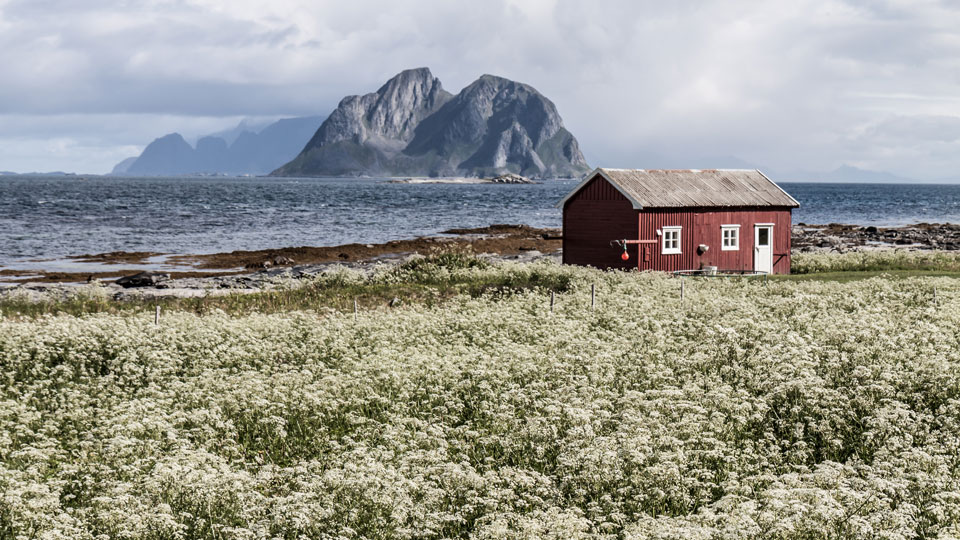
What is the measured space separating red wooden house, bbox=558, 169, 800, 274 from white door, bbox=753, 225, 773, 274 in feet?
0.16

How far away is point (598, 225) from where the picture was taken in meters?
40.2

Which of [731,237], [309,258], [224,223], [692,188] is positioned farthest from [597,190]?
[224,223]

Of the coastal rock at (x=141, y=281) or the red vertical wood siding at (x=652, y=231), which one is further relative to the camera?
the coastal rock at (x=141, y=281)

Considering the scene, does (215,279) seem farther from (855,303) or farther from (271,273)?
(855,303)

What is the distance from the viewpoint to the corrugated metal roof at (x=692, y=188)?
3894 centimetres

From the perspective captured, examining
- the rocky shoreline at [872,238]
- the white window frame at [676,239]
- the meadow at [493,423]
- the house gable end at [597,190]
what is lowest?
the meadow at [493,423]

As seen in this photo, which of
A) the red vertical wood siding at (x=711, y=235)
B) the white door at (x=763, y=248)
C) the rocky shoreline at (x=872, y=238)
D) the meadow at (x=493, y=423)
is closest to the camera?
the meadow at (x=493, y=423)

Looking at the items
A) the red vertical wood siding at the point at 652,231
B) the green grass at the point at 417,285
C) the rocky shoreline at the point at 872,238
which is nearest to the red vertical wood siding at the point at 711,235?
the red vertical wood siding at the point at 652,231

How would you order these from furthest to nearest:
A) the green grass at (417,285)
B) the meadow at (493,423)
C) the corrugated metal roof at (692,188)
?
the corrugated metal roof at (692,188)
the green grass at (417,285)
the meadow at (493,423)

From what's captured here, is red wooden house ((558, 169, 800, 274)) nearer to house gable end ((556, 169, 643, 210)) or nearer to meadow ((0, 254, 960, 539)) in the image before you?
house gable end ((556, 169, 643, 210))

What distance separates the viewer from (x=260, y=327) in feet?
78.3

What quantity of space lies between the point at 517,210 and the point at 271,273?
73.4 m

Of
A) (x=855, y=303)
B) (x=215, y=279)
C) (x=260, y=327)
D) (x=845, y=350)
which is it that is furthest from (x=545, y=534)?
(x=215, y=279)

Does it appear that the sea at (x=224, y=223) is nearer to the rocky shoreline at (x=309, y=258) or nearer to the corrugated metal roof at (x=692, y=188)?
the rocky shoreline at (x=309, y=258)
